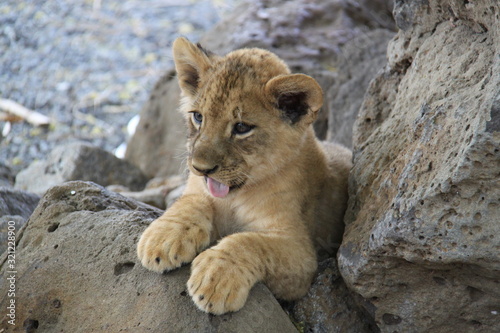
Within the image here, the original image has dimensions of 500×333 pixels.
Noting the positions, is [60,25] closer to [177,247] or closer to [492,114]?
[177,247]

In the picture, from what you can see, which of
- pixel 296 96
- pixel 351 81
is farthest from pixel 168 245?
pixel 351 81

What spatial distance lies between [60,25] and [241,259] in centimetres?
1173

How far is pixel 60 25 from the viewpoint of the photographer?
13945 millimetres

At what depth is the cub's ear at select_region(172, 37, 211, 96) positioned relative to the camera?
15.3 ft

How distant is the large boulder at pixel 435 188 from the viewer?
3.06 meters

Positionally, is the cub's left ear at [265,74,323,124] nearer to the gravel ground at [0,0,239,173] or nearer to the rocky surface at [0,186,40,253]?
the rocky surface at [0,186,40,253]

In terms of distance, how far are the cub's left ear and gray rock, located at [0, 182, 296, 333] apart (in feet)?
4.36

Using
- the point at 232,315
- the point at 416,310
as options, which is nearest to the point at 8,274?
the point at 232,315

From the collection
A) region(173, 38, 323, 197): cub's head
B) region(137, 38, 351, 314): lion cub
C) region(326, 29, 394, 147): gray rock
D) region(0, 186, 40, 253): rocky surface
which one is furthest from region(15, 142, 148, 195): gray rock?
region(173, 38, 323, 197): cub's head

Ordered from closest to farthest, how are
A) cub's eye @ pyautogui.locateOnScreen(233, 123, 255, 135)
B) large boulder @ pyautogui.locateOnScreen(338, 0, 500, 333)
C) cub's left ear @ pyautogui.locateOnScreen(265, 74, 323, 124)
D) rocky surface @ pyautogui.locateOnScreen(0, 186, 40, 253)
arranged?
1. large boulder @ pyautogui.locateOnScreen(338, 0, 500, 333)
2. cub's left ear @ pyautogui.locateOnScreen(265, 74, 323, 124)
3. cub's eye @ pyautogui.locateOnScreen(233, 123, 255, 135)
4. rocky surface @ pyautogui.locateOnScreen(0, 186, 40, 253)

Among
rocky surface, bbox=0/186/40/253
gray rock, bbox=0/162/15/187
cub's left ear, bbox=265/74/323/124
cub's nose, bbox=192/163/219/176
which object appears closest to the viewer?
cub's nose, bbox=192/163/219/176

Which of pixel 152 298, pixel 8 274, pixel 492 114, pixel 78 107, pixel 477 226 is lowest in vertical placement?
pixel 78 107

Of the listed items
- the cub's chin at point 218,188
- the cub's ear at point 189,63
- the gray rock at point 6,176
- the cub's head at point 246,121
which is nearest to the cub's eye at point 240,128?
the cub's head at point 246,121

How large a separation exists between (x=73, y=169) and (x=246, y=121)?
4446mm
